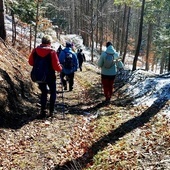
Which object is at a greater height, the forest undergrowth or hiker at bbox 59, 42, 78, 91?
hiker at bbox 59, 42, 78, 91

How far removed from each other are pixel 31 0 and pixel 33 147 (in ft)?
66.1

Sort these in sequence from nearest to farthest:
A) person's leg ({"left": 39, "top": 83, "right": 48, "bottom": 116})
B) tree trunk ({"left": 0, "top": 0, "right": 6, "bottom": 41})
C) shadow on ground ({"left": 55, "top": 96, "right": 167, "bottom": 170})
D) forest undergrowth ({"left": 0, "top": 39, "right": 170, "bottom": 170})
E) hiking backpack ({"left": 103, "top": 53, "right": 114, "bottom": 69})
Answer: forest undergrowth ({"left": 0, "top": 39, "right": 170, "bottom": 170})
shadow on ground ({"left": 55, "top": 96, "right": 167, "bottom": 170})
person's leg ({"left": 39, "top": 83, "right": 48, "bottom": 116})
hiking backpack ({"left": 103, "top": 53, "right": 114, "bottom": 69})
tree trunk ({"left": 0, "top": 0, "right": 6, "bottom": 41})

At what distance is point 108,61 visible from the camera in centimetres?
984

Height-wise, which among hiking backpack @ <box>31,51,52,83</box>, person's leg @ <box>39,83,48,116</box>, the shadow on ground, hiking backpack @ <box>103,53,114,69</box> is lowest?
the shadow on ground

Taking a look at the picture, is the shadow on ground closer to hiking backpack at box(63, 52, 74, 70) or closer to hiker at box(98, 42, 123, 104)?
hiker at box(98, 42, 123, 104)

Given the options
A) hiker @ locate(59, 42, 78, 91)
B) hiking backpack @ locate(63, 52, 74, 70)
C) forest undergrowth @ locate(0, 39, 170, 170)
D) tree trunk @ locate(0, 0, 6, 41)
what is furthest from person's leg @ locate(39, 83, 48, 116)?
tree trunk @ locate(0, 0, 6, 41)

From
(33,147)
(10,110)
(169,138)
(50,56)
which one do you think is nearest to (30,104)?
(10,110)

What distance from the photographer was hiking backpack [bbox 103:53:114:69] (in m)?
9.82

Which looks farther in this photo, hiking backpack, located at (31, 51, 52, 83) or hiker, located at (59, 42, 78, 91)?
hiker, located at (59, 42, 78, 91)

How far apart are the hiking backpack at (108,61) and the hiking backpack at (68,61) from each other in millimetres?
1983

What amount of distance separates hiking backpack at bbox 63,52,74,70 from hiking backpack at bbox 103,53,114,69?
1983mm

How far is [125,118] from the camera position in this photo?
8000mm

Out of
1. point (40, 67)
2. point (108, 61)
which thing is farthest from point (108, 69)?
point (40, 67)

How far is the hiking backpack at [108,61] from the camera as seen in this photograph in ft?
Answer: 32.2
